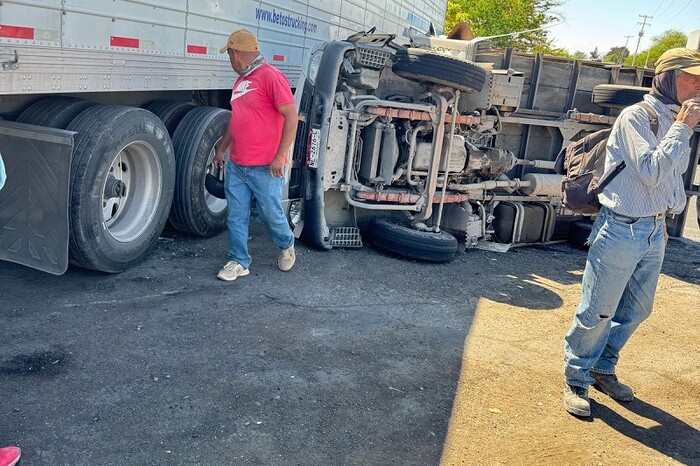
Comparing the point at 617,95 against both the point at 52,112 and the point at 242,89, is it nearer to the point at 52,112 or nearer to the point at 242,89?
the point at 242,89

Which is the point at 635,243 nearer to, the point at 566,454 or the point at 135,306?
the point at 566,454

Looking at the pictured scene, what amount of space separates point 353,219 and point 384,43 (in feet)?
5.52

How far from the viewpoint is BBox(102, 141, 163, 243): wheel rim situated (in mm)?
5574

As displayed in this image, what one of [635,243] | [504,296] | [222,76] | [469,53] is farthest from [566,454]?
[469,53]

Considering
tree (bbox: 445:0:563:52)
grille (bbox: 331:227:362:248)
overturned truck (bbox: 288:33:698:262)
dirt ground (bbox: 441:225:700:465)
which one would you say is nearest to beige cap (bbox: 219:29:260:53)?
overturned truck (bbox: 288:33:698:262)

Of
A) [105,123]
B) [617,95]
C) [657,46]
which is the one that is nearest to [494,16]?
[617,95]

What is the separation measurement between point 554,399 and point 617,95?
4611mm

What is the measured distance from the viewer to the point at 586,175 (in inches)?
160

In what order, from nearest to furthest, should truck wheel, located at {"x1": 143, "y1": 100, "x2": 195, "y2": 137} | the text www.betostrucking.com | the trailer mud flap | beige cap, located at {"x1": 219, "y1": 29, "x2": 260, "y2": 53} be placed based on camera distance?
the trailer mud flap, beige cap, located at {"x1": 219, "y1": 29, "x2": 260, "y2": 53}, truck wheel, located at {"x1": 143, "y1": 100, "x2": 195, "y2": 137}, the text www.betostrucking.com

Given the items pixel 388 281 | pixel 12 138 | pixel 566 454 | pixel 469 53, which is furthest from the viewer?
pixel 469 53

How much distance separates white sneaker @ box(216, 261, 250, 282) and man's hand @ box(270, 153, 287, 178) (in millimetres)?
774

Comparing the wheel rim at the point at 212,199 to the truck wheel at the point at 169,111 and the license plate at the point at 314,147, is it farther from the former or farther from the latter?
the license plate at the point at 314,147

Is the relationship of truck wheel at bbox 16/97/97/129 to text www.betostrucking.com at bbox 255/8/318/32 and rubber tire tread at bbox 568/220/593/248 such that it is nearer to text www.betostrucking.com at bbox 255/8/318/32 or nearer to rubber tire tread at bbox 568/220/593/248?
text www.betostrucking.com at bbox 255/8/318/32

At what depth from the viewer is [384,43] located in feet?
22.6
